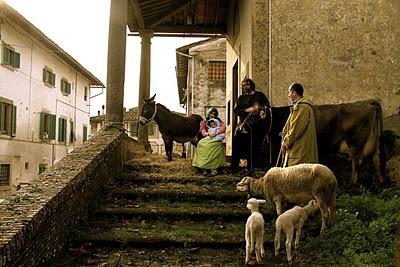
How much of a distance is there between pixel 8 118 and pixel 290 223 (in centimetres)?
1839

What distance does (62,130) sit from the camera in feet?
92.6

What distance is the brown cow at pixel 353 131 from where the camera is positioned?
292 inches

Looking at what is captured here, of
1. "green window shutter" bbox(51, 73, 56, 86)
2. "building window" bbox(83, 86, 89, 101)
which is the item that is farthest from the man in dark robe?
"building window" bbox(83, 86, 89, 101)

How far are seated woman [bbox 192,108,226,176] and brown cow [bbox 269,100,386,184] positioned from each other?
1.85 meters

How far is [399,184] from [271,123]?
247 cm

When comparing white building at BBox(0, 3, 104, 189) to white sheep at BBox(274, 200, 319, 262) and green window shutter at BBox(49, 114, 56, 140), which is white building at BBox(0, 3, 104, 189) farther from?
white sheep at BBox(274, 200, 319, 262)

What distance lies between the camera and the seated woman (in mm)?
8109

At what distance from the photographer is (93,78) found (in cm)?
3384

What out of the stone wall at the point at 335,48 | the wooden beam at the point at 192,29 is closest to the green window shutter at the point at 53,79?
the wooden beam at the point at 192,29

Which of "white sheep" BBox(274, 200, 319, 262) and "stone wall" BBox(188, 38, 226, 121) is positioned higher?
"stone wall" BBox(188, 38, 226, 121)

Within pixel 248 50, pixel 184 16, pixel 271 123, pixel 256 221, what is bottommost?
pixel 256 221

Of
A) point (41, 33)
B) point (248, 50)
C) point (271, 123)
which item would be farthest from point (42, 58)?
point (271, 123)

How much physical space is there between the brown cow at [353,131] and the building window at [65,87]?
76.1 ft

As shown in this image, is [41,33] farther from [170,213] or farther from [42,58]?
[170,213]
